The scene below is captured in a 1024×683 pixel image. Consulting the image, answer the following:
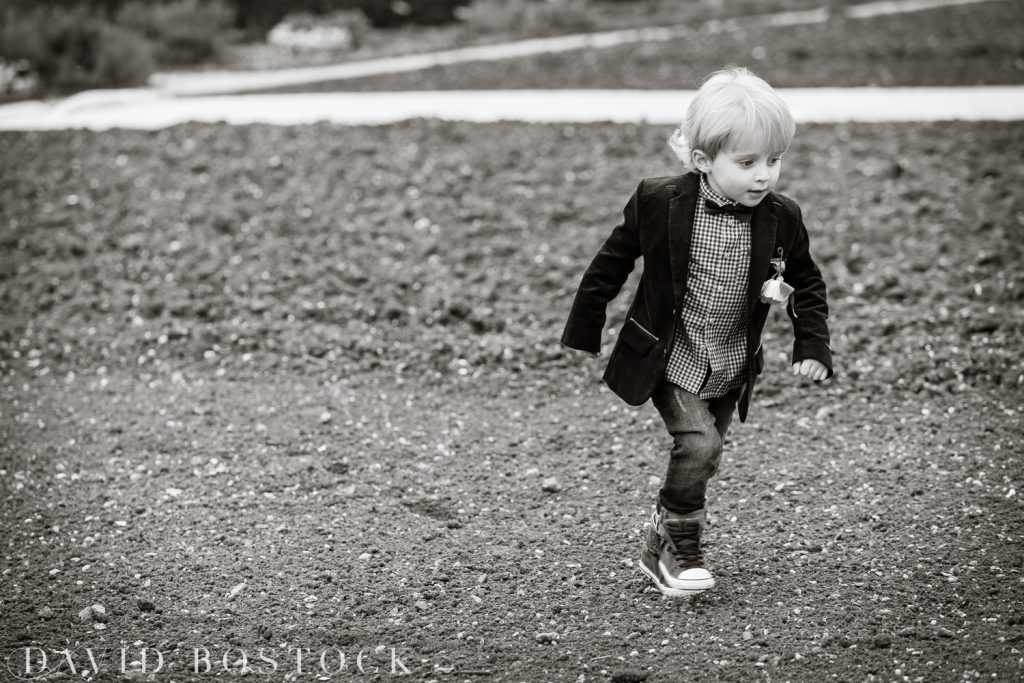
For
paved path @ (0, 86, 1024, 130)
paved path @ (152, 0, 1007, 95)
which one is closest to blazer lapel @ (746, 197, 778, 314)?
paved path @ (0, 86, 1024, 130)

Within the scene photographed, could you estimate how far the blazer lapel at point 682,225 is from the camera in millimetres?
3211

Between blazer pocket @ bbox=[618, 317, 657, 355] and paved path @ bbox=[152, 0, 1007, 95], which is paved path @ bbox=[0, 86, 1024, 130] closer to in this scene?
paved path @ bbox=[152, 0, 1007, 95]

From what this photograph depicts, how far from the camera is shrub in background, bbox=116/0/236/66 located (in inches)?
491

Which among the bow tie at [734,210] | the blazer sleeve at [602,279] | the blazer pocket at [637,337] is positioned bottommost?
the blazer pocket at [637,337]

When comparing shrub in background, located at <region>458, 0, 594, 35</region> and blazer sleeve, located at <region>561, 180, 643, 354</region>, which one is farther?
shrub in background, located at <region>458, 0, 594, 35</region>

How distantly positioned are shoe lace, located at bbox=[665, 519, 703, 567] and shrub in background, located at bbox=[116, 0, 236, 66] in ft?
34.7

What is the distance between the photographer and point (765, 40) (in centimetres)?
1041

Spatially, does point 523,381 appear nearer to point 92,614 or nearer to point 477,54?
point 92,614

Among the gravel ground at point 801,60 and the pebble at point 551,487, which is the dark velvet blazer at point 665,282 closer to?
the pebble at point 551,487

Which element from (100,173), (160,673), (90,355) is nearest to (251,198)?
(100,173)

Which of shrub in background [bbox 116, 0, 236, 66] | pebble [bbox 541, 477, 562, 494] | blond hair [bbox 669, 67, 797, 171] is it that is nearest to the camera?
blond hair [bbox 669, 67, 797, 171]

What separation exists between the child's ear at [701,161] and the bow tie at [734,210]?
3.8 inches

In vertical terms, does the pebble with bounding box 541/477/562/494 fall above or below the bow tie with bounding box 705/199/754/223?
below

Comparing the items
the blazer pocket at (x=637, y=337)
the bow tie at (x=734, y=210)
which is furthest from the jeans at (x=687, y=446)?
the bow tie at (x=734, y=210)
